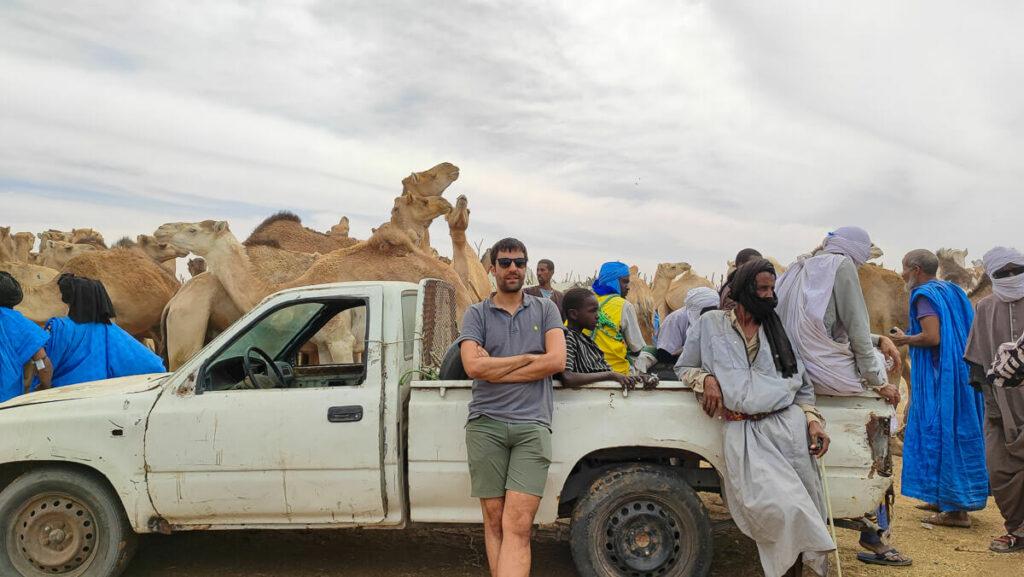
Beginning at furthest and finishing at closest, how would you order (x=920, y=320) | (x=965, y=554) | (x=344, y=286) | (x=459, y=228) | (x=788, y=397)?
1. (x=459, y=228)
2. (x=920, y=320)
3. (x=965, y=554)
4. (x=344, y=286)
5. (x=788, y=397)

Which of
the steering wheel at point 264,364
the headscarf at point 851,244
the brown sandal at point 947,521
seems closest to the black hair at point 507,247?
the steering wheel at point 264,364

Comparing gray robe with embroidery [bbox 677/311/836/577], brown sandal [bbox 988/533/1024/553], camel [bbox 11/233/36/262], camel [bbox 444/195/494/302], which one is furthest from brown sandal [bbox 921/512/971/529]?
camel [bbox 11/233/36/262]

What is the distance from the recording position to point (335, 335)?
30.1ft

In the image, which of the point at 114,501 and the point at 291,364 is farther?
the point at 291,364

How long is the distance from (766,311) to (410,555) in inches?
116

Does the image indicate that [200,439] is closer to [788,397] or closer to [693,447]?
[693,447]

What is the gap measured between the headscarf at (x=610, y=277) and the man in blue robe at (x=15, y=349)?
467 cm

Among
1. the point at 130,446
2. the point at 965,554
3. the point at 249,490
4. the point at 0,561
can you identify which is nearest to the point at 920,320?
the point at 965,554

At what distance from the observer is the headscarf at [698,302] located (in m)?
6.61

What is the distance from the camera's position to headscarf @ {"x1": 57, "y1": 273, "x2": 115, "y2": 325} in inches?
255

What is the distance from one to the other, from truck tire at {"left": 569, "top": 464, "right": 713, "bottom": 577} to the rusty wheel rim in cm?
290

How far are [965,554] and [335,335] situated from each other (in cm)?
640

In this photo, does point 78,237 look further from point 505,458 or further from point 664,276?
point 505,458

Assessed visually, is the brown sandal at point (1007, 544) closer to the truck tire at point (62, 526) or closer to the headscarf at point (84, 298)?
the truck tire at point (62, 526)
